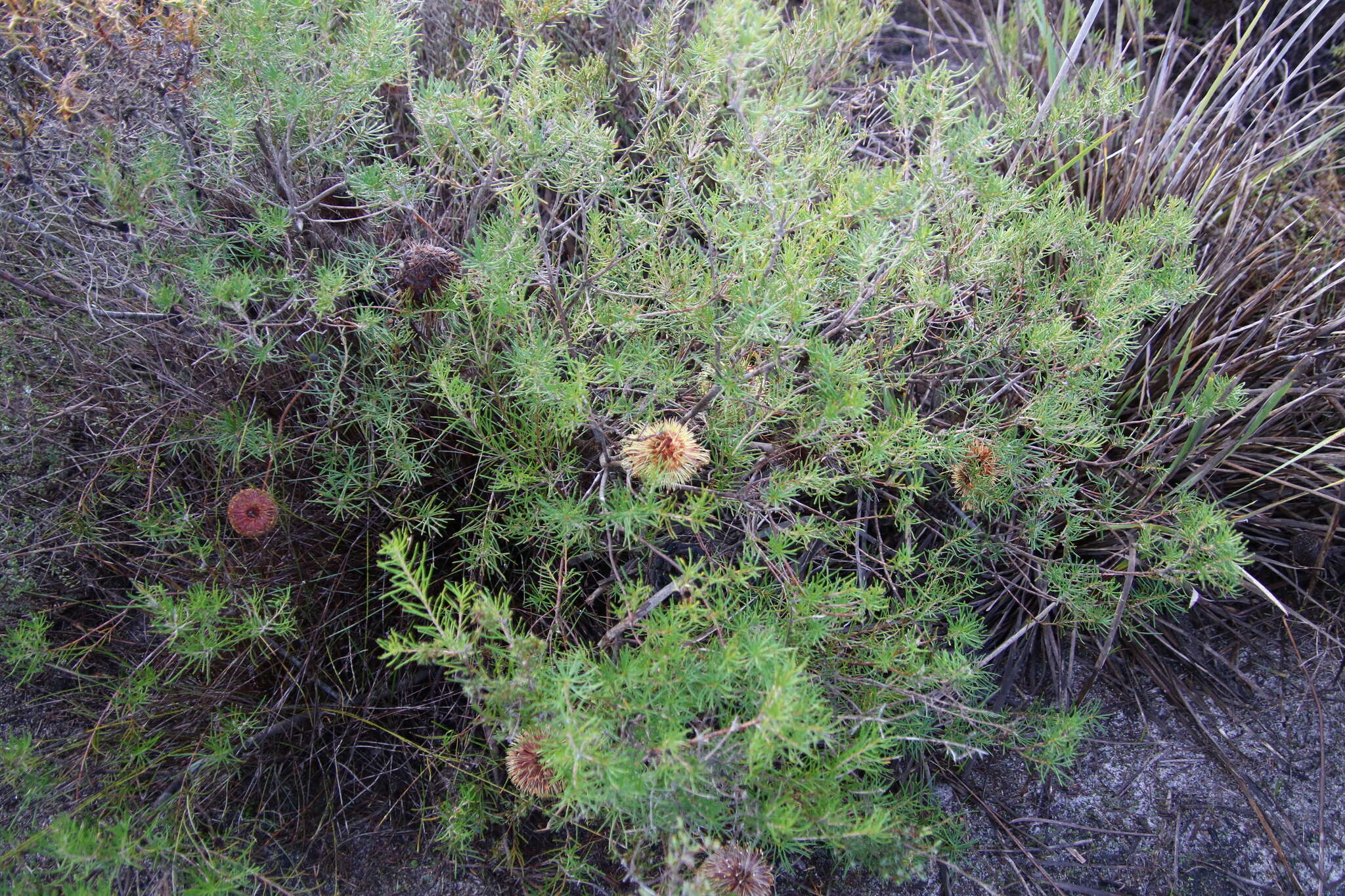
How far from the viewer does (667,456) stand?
4.29 ft

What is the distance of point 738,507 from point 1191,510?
0.92 m

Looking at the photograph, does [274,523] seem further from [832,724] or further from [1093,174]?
[1093,174]

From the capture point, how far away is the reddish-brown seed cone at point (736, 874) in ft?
4.07

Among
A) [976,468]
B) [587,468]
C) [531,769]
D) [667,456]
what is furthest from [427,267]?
[976,468]

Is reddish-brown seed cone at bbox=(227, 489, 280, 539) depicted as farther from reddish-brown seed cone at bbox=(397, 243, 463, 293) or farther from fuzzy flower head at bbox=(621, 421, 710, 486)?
fuzzy flower head at bbox=(621, 421, 710, 486)

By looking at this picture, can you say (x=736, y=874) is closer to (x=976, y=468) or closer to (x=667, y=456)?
(x=667, y=456)

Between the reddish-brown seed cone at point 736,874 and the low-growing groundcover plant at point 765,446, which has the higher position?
the low-growing groundcover plant at point 765,446

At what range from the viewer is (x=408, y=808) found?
1.79m

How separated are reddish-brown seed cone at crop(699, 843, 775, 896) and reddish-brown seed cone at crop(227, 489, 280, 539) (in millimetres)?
924

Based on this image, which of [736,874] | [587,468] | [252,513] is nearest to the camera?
[736,874]

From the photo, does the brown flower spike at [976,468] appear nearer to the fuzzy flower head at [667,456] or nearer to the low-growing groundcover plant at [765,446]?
the low-growing groundcover plant at [765,446]

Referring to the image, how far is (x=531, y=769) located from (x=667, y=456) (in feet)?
1.67

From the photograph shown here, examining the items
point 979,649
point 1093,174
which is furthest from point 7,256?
point 1093,174

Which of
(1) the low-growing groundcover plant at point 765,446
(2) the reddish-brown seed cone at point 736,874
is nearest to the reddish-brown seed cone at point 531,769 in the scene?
(1) the low-growing groundcover plant at point 765,446
